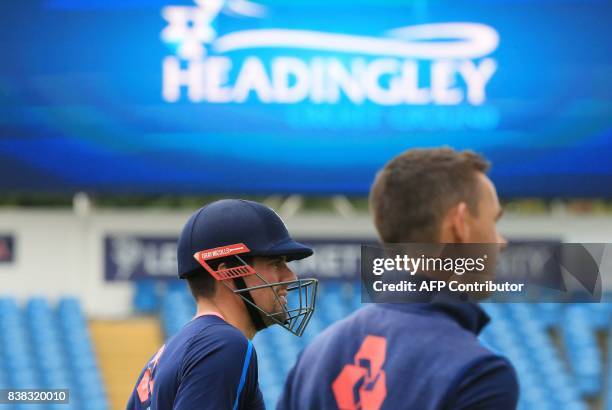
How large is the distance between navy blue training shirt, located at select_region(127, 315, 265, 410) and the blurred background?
10.2 meters

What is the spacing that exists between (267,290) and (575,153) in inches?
416

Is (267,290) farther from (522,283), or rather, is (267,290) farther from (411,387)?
(411,387)

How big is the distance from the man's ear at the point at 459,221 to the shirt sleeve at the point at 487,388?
277mm

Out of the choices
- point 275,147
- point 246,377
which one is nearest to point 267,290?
point 246,377

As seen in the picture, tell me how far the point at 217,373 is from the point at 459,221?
0.76 metres

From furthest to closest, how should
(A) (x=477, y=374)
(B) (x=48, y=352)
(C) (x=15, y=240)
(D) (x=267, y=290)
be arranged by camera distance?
(C) (x=15, y=240) → (B) (x=48, y=352) → (D) (x=267, y=290) → (A) (x=477, y=374)

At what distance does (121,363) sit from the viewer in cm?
1300

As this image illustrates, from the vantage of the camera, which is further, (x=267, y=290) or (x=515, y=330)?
(x=515, y=330)

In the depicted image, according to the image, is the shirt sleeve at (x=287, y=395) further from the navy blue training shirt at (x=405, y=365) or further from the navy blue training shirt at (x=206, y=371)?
the navy blue training shirt at (x=206, y=371)

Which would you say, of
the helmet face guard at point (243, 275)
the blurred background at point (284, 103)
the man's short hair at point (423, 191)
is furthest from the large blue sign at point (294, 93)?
the man's short hair at point (423, 191)

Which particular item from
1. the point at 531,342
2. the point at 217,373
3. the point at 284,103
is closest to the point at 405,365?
the point at 217,373

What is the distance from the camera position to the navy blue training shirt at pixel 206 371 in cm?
252

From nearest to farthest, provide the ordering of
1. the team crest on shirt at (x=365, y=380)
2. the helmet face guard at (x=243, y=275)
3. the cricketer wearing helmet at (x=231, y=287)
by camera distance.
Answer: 1. the team crest on shirt at (x=365, y=380)
2. the cricketer wearing helmet at (x=231, y=287)
3. the helmet face guard at (x=243, y=275)

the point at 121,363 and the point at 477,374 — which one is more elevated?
the point at 477,374
